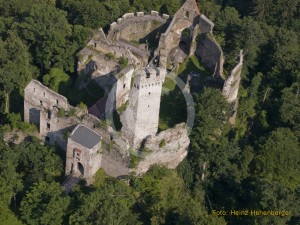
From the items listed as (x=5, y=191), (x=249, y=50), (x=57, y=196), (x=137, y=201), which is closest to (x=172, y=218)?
(x=137, y=201)

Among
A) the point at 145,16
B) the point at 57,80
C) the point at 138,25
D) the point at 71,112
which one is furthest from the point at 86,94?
the point at 145,16

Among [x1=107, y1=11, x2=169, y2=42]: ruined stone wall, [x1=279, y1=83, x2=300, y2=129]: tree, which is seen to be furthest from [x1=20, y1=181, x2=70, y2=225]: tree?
[x1=279, y1=83, x2=300, y2=129]: tree

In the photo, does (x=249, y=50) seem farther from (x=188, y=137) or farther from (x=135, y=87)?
(x=135, y=87)

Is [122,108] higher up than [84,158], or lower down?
higher up

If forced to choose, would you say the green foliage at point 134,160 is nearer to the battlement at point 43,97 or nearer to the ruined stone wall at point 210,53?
the battlement at point 43,97

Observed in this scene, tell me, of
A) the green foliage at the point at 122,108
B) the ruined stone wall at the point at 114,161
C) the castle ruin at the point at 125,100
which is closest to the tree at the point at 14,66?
the castle ruin at the point at 125,100

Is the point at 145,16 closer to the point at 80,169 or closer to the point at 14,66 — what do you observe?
the point at 14,66

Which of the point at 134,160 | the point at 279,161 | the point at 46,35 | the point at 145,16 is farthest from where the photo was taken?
the point at 145,16
